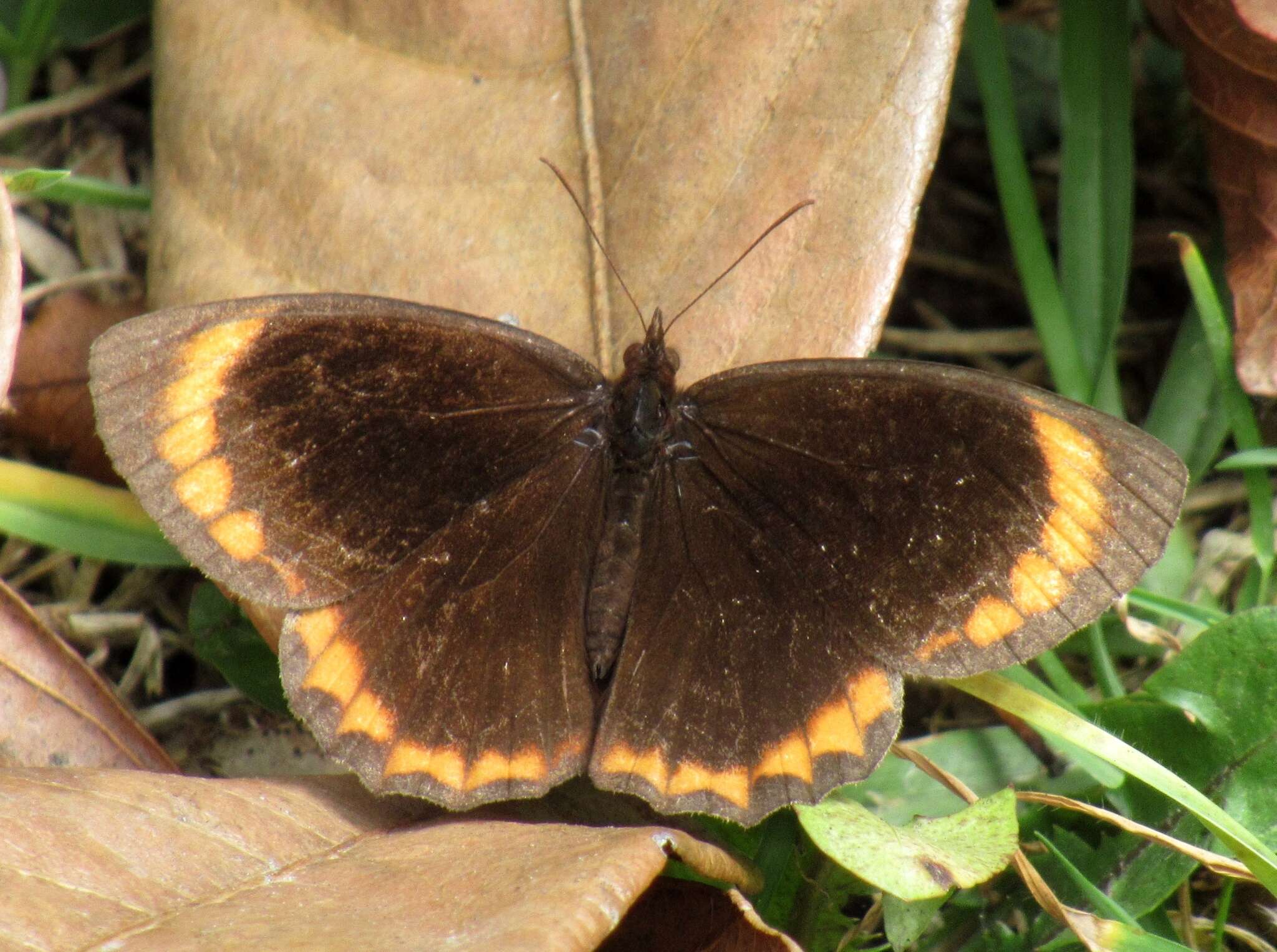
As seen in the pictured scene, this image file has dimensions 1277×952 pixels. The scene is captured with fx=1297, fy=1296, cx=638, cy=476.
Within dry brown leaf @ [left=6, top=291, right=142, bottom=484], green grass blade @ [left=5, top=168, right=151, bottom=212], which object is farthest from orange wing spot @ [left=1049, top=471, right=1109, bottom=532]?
green grass blade @ [left=5, top=168, right=151, bottom=212]

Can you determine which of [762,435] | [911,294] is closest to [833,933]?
[762,435]

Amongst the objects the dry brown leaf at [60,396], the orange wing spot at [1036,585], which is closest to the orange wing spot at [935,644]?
the orange wing spot at [1036,585]

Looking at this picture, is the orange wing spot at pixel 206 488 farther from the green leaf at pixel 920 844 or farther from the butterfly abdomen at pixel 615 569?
the green leaf at pixel 920 844

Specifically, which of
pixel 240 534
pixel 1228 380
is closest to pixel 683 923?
pixel 240 534

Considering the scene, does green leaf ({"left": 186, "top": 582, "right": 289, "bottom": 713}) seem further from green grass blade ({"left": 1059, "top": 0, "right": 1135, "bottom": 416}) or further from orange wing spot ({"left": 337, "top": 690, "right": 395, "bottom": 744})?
green grass blade ({"left": 1059, "top": 0, "right": 1135, "bottom": 416})

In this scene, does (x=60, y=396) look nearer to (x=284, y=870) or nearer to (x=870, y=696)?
(x=284, y=870)

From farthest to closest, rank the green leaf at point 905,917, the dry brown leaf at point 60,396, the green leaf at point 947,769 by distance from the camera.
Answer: the dry brown leaf at point 60,396 < the green leaf at point 947,769 < the green leaf at point 905,917
